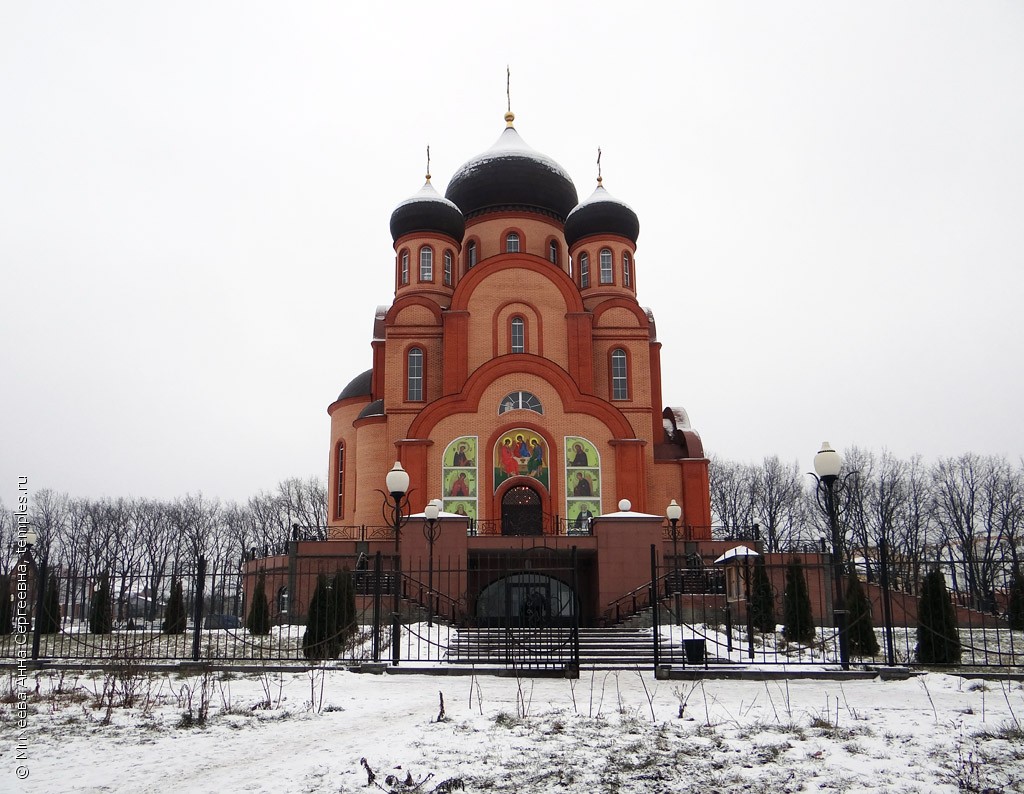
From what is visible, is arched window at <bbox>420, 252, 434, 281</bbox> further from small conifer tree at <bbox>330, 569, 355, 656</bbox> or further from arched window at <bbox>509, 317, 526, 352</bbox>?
small conifer tree at <bbox>330, 569, 355, 656</bbox>

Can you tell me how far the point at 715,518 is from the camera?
49.9 meters

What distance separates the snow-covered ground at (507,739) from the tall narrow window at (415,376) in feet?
58.0

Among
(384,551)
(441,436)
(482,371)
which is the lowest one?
(384,551)

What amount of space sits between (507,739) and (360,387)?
2433cm

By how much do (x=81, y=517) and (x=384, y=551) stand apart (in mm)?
35054

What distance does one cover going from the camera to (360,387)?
30.2 meters

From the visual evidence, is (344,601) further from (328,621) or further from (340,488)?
(340,488)

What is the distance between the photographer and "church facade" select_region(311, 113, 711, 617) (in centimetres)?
2509

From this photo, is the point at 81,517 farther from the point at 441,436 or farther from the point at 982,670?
the point at 982,670

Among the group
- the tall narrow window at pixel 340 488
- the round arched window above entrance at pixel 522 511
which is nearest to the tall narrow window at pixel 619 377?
the round arched window above entrance at pixel 522 511

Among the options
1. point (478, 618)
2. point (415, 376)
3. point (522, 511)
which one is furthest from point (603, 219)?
point (478, 618)

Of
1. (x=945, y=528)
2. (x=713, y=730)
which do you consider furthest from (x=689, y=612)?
(x=945, y=528)

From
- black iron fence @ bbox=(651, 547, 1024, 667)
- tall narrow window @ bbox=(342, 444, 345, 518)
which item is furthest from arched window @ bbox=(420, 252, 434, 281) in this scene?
black iron fence @ bbox=(651, 547, 1024, 667)

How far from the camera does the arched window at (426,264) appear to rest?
96.3ft
